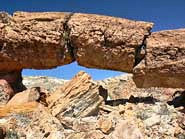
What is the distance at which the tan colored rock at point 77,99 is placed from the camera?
1461cm

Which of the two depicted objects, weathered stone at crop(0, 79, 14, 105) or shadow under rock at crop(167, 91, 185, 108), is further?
weathered stone at crop(0, 79, 14, 105)

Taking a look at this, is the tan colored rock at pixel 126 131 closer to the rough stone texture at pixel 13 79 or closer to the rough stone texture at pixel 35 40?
the rough stone texture at pixel 35 40

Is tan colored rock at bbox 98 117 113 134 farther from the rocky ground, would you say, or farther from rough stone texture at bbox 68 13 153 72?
rough stone texture at bbox 68 13 153 72

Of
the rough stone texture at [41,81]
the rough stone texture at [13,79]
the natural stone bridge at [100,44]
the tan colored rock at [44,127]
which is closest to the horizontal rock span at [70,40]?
the natural stone bridge at [100,44]

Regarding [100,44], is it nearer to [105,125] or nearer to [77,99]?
[77,99]

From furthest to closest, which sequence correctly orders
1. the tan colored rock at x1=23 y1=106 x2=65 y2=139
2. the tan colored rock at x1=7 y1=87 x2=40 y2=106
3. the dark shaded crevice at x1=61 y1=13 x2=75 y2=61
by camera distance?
1. the tan colored rock at x1=7 y1=87 x2=40 y2=106
2. the dark shaded crevice at x1=61 y1=13 x2=75 y2=61
3. the tan colored rock at x1=23 y1=106 x2=65 y2=139

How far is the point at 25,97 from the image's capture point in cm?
1628

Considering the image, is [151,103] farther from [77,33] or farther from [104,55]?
[77,33]

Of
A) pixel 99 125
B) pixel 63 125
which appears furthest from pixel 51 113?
pixel 99 125

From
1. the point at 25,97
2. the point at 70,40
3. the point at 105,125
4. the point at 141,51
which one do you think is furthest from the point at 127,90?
the point at 105,125

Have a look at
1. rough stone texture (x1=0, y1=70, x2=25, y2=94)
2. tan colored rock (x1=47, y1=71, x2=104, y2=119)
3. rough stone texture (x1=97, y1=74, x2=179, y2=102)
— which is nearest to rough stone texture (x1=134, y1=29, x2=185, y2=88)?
tan colored rock (x1=47, y1=71, x2=104, y2=119)

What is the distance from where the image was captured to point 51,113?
14492mm

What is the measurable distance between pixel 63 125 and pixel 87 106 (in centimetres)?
139

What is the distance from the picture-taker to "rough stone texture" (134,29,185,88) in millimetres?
15133
